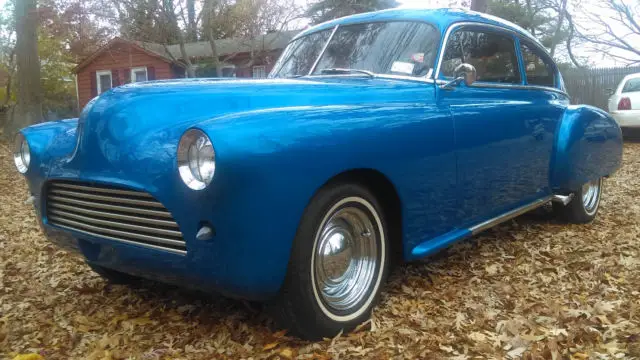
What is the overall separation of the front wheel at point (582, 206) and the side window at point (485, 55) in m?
1.41

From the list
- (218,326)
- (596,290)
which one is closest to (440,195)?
(596,290)

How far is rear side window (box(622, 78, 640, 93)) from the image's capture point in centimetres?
1238

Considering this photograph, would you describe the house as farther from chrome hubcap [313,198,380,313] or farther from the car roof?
chrome hubcap [313,198,380,313]

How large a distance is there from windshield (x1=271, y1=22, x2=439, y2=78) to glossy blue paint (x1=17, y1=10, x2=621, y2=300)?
115 millimetres

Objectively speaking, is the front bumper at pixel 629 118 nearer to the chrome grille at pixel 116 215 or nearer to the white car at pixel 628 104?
the white car at pixel 628 104

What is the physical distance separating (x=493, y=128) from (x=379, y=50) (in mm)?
922

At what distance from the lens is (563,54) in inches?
1140

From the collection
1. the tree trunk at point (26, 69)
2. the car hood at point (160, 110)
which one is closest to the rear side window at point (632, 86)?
the car hood at point (160, 110)

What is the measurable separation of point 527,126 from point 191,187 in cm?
286

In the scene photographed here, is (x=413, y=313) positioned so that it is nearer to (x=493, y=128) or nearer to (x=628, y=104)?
(x=493, y=128)

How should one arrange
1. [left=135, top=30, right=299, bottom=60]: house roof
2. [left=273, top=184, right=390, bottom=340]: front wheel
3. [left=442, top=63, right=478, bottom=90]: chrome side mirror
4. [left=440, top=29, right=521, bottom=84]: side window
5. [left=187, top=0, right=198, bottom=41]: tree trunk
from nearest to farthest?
[left=273, top=184, right=390, bottom=340]: front wheel → [left=442, top=63, right=478, bottom=90]: chrome side mirror → [left=440, top=29, right=521, bottom=84]: side window → [left=187, top=0, right=198, bottom=41]: tree trunk → [left=135, top=30, right=299, bottom=60]: house roof

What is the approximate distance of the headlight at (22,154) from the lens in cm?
310

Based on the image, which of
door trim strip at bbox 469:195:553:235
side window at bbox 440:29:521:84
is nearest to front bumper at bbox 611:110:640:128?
door trim strip at bbox 469:195:553:235

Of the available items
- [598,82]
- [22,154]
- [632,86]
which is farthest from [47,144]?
[598,82]
